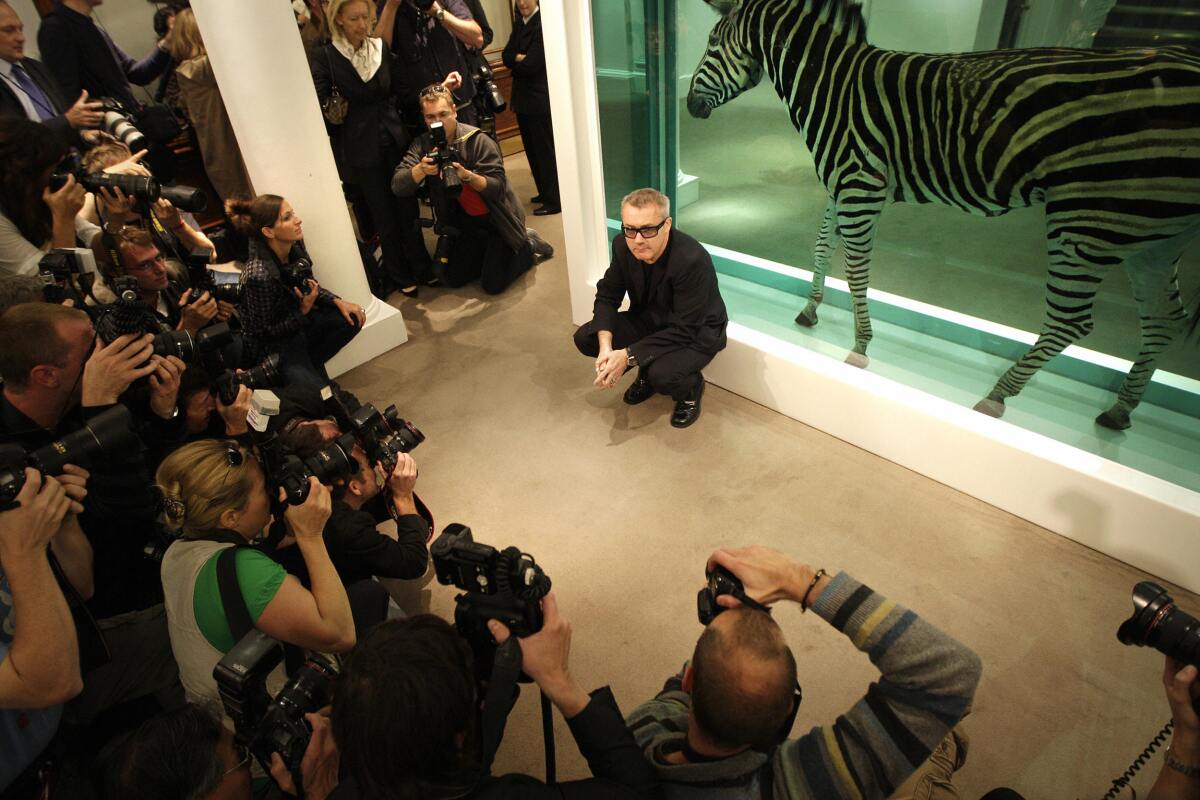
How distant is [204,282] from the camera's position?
2.82m

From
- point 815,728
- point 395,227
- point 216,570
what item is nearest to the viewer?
point 815,728

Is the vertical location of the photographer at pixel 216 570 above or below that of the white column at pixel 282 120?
below

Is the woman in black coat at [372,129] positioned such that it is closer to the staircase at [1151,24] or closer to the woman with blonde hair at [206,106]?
the woman with blonde hair at [206,106]

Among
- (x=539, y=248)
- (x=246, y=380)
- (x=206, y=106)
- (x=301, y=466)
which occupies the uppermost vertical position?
(x=206, y=106)

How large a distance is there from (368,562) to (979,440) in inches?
84.1

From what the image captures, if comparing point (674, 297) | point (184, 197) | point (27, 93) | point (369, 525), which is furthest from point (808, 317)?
point (27, 93)

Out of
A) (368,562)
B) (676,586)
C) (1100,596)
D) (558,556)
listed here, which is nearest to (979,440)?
(1100,596)

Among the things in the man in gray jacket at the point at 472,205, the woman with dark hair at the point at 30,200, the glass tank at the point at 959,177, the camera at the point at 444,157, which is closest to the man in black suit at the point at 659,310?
the glass tank at the point at 959,177

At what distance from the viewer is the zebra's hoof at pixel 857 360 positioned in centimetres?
299

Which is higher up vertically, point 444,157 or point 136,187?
point 136,187

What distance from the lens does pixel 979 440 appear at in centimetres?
259

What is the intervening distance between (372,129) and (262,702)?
3.32 m

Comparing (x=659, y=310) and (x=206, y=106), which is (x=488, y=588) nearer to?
(x=659, y=310)

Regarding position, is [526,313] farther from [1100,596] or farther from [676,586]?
[1100,596]
